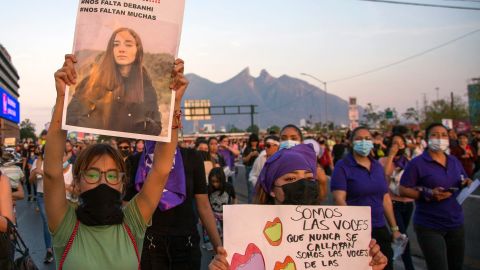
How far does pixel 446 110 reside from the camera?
2596 inches

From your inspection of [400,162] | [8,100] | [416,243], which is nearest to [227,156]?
[400,162]

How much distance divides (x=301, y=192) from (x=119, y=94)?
1221 millimetres

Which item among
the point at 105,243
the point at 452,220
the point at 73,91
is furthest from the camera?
the point at 452,220

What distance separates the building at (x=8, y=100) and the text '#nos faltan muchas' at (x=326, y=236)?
35925 mm

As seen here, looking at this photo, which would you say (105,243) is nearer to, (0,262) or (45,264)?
(0,262)

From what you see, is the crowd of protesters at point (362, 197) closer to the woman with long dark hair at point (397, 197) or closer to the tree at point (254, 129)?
the woman with long dark hair at point (397, 197)

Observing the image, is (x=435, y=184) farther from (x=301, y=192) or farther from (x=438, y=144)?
(x=301, y=192)

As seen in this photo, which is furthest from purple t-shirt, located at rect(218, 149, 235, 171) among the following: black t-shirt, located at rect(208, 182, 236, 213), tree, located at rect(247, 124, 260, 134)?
tree, located at rect(247, 124, 260, 134)

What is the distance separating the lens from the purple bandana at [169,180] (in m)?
4.23

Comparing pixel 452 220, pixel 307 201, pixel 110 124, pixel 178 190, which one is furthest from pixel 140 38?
pixel 452 220

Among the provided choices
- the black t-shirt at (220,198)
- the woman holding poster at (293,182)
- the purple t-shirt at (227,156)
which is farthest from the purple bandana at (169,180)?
the purple t-shirt at (227,156)

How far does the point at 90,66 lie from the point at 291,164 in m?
1.36

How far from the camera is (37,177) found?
1031 cm

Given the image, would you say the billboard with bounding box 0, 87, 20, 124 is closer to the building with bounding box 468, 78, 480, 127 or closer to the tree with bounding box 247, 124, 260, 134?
the tree with bounding box 247, 124, 260, 134
